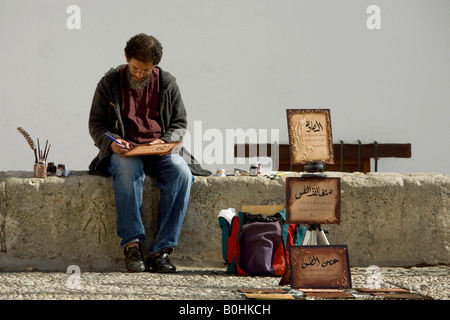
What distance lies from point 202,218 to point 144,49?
3.62ft

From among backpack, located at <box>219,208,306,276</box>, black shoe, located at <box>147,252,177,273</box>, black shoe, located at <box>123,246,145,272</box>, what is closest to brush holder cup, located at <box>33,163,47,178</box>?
black shoe, located at <box>123,246,145,272</box>

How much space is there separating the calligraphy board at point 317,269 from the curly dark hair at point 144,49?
4.45ft

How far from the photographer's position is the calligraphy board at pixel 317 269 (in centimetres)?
323

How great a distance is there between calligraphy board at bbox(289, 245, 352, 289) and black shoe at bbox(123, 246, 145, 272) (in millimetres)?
943

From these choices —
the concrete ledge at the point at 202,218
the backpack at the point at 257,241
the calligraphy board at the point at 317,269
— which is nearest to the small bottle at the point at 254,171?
the concrete ledge at the point at 202,218

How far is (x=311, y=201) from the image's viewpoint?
3.38 metres

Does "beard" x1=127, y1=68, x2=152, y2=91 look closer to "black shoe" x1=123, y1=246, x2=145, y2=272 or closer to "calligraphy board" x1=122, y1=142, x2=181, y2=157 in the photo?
"calligraphy board" x1=122, y1=142, x2=181, y2=157

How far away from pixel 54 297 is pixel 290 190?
49.8 inches

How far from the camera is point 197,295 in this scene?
10.0 ft

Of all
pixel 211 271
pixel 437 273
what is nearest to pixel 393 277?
pixel 437 273

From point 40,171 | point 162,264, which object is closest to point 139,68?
point 40,171

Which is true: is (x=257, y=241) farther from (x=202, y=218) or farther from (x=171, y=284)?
(x=171, y=284)

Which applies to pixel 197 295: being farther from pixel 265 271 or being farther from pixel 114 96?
pixel 114 96

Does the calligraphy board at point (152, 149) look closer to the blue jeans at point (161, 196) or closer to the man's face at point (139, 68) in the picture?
the blue jeans at point (161, 196)
